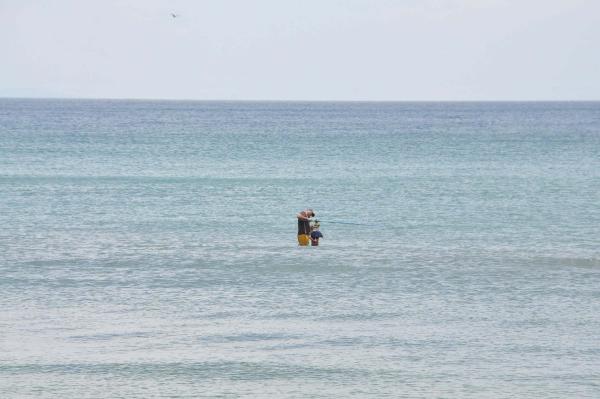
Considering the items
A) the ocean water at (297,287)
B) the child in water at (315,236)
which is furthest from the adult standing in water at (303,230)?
the ocean water at (297,287)

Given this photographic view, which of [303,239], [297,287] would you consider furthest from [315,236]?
[297,287]

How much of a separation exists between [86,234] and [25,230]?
9.46 feet

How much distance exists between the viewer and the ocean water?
2606cm

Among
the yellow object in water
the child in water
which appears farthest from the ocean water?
the child in water

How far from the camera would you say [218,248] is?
143 ft

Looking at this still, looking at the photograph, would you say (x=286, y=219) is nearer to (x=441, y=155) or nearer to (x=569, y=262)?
(x=569, y=262)

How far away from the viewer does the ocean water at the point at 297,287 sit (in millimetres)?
26062

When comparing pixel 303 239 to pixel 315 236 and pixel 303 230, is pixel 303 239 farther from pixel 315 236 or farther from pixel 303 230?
pixel 315 236

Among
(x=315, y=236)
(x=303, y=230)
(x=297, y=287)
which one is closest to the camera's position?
(x=297, y=287)

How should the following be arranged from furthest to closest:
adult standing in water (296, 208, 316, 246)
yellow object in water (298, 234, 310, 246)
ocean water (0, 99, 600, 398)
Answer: yellow object in water (298, 234, 310, 246), adult standing in water (296, 208, 316, 246), ocean water (0, 99, 600, 398)

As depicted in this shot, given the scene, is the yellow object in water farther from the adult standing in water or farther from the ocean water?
the ocean water

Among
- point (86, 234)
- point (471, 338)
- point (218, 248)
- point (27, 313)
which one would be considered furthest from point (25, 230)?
point (471, 338)

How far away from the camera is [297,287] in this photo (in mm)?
35844

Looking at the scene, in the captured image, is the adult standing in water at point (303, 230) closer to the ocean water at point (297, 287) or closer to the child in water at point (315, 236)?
the child in water at point (315, 236)
